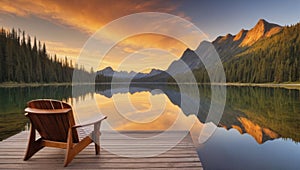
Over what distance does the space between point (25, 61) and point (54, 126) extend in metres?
46.4

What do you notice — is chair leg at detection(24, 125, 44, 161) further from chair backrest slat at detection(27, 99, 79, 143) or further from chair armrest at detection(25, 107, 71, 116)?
chair armrest at detection(25, 107, 71, 116)

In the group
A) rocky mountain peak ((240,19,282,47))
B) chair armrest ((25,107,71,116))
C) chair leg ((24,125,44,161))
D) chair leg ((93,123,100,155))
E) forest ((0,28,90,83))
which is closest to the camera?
chair armrest ((25,107,71,116))

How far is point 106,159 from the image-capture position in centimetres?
316

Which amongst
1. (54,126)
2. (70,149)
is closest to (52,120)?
(54,126)

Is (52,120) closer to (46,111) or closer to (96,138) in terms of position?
(46,111)

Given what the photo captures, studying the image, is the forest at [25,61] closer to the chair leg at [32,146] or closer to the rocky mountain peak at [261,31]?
the chair leg at [32,146]

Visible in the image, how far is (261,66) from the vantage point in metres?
57.2

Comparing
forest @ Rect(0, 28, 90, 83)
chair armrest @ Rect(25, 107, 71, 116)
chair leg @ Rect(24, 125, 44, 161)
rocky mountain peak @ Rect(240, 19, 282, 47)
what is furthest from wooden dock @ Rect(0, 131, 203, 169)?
rocky mountain peak @ Rect(240, 19, 282, 47)

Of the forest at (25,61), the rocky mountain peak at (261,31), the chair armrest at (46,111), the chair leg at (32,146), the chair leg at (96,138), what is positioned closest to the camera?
the chair armrest at (46,111)

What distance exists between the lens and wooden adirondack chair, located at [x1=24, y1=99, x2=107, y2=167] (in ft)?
9.48

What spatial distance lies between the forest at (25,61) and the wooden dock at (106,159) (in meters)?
41.3

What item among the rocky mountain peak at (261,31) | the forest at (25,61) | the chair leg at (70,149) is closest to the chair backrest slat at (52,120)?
the chair leg at (70,149)

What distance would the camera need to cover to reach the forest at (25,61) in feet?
130

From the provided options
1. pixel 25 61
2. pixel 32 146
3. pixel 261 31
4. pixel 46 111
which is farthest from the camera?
pixel 261 31
